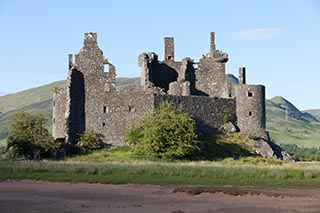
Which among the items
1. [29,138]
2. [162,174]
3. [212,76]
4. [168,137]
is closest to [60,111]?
[29,138]

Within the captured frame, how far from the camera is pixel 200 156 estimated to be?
209ft

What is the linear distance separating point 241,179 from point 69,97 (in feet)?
90.8

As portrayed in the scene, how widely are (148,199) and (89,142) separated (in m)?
33.3

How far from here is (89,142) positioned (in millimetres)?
67062

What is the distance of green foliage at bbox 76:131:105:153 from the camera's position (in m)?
66.8

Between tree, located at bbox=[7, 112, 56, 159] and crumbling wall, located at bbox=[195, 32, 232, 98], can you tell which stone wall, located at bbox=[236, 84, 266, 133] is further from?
tree, located at bbox=[7, 112, 56, 159]

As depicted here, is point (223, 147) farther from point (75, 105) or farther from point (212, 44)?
point (75, 105)

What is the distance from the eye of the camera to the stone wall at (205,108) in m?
67.4

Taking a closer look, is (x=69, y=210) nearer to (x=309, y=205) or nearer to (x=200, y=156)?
(x=309, y=205)

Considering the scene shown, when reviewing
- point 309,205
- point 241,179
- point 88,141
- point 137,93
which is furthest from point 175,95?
point 309,205

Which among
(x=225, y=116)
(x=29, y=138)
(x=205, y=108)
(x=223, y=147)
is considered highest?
(x=205, y=108)

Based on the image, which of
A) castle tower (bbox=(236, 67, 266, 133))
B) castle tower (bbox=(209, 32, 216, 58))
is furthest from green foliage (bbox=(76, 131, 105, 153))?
castle tower (bbox=(209, 32, 216, 58))

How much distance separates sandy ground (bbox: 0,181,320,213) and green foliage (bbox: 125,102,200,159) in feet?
69.7

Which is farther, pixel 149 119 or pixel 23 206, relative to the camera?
pixel 149 119
